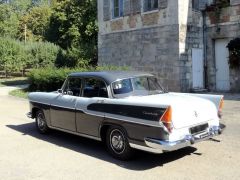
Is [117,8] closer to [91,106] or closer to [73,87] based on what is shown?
[73,87]

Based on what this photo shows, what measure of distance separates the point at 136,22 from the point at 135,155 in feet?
46.0

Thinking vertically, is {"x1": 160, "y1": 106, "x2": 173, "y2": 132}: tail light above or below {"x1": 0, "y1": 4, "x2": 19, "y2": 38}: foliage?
below

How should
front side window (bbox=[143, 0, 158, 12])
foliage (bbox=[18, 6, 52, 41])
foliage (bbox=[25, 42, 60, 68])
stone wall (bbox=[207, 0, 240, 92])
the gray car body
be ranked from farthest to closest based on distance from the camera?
foliage (bbox=[18, 6, 52, 41]) → foliage (bbox=[25, 42, 60, 68]) → front side window (bbox=[143, 0, 158, 12]) → stone wall (bbox=[207, 0, 240, 92]) → the gray car body

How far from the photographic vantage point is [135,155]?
6.73 meters

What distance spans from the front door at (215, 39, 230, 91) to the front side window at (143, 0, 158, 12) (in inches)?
136

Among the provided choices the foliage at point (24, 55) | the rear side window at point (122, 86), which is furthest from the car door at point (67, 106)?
the foliage at point (24, 55)

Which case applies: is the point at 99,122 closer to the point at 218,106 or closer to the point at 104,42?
the point at 218,106

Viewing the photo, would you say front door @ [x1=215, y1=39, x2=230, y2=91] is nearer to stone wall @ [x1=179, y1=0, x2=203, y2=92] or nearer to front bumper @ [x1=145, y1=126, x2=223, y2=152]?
stone wall @ [x1=179, y1=0, x2=203, y2=92]

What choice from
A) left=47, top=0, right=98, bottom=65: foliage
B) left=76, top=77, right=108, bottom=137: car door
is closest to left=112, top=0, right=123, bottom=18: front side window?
left=76, top=77, right=108, bottom=137: car door

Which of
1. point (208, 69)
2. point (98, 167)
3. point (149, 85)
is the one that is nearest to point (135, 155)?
point (98, 167)

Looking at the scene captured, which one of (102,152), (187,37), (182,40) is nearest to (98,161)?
(102,152)

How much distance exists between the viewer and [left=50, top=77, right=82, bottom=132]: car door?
7910 mm

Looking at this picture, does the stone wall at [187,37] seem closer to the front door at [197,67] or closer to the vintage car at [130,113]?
the front door at [197,67]

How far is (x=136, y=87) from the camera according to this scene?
24.3 feet
